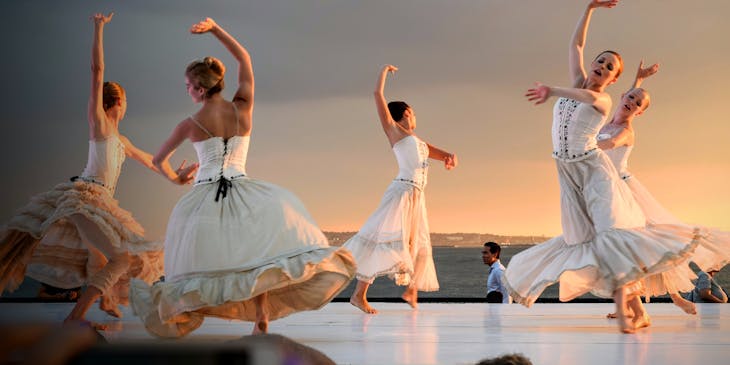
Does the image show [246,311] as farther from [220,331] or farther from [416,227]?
[416,227]

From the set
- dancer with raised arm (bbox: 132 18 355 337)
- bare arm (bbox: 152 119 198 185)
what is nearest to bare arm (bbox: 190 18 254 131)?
dancer with raised arm (bbox: 132 18 355 337)

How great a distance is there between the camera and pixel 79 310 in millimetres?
4852

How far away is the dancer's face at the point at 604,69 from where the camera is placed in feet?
16.9

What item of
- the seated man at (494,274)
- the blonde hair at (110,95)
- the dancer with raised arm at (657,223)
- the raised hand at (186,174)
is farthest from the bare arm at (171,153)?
the seated man at (494,274)

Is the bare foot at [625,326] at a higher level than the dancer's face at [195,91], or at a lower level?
lower

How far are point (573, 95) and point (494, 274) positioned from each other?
17.4ft

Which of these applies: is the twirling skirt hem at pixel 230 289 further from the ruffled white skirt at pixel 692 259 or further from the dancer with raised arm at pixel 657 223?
the ruffled white skirt at pixel 692 259

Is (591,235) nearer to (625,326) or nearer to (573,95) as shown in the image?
(625,326)

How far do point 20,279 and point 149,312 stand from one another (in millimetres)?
2068

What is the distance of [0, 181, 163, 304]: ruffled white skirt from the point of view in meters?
5.13

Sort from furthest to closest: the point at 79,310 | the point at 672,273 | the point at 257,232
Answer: the point at 672,273 → the point at 79,310 → the point at 257,232

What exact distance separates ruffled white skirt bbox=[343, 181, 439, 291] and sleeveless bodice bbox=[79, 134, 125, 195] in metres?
2.42

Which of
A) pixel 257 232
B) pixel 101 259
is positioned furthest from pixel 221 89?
pixel 101 259

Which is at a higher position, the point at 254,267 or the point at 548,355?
the point at 254,267
